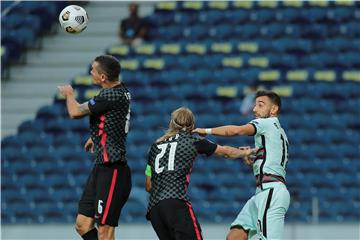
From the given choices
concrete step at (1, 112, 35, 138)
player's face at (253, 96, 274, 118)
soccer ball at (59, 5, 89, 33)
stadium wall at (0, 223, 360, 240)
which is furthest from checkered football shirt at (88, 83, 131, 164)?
concrete step at (1, 112, 35, 138)

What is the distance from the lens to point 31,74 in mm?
16062

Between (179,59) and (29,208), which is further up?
(179,59)

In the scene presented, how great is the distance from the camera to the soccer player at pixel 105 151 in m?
7.02

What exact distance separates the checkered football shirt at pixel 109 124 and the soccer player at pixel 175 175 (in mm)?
279

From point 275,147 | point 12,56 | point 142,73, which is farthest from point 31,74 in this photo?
point 275,147

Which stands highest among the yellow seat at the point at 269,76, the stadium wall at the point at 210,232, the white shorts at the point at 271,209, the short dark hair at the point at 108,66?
the yellow seat at the point at 269,76

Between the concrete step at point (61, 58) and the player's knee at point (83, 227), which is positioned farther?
the concrete step at point (61, 58)

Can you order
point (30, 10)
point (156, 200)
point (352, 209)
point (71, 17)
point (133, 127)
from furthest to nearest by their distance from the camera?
point (30, 10) → point (133, 127) → point (352, 209) → point (71, 17) → point (156, 200)

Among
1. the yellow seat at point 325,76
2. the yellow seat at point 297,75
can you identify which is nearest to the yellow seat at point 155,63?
the yellow seat at point 297,75

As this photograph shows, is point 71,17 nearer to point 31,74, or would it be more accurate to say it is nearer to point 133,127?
point 133,127

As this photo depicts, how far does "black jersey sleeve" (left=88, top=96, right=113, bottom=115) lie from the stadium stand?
23.5ft

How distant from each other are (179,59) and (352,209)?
12.5 feet

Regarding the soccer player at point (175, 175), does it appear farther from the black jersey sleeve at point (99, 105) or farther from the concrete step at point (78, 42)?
the concrete step at point (78, 42)

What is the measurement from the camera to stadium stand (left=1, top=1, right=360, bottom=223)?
14430mm
